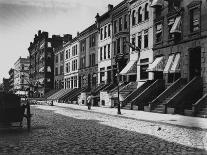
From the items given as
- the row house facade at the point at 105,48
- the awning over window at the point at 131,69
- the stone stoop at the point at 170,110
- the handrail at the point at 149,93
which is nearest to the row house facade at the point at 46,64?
the row house facade at the point at 105,48

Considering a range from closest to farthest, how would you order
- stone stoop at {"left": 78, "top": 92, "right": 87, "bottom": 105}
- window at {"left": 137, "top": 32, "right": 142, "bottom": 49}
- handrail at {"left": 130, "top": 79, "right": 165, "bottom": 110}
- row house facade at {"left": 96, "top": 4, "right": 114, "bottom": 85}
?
1. handrail at {"left": 130, "top": 79, "right": 165, "bottom": 110}
2. window at {"left": 137, "top": 32, "right": 142, "bottom": 49}
3. row house facade at {"left": 96, "top": 4, "right": 114, "bottom": 85}
4. stone stoop at {"left": 78, "top": 92, "right": 87, "bottom": 105}

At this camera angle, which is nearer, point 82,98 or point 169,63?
point 169,63

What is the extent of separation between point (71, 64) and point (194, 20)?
38242 millimetres

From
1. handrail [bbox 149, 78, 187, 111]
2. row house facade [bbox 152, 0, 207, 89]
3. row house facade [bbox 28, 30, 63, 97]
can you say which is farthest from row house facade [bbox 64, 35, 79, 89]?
handrail [bbox 149, 78, 187, 111]

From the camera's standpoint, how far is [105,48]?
45188 mm

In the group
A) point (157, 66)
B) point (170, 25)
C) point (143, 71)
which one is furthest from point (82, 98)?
point (170, 25)

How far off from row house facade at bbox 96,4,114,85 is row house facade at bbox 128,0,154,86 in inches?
242

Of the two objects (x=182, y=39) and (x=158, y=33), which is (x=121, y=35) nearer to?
(x=158, y=33)

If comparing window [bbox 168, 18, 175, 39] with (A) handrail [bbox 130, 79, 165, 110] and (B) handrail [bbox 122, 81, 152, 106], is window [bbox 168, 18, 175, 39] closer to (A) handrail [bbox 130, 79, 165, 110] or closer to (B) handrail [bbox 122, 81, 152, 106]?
(A) handrail [bbox 130, 79, 165, 110]

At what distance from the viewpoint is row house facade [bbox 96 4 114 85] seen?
4331 centimetres

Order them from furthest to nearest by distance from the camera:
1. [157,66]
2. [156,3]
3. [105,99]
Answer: [105,99]
[156,3]
[157,66]

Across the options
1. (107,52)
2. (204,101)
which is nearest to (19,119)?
(204,101)

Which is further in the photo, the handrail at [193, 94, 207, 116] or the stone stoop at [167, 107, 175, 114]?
the stone stoop at [167, 107, 175, 114]

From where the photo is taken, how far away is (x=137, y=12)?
119ft
